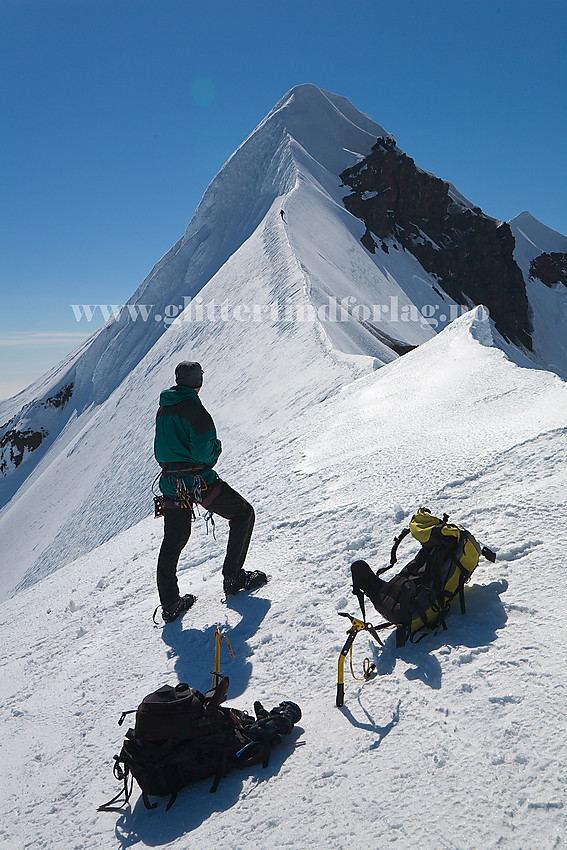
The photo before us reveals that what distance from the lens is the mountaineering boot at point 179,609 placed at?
15.0 ft

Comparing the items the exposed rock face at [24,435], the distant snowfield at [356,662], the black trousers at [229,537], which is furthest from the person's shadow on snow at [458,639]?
the exposed rock face at [24,435]

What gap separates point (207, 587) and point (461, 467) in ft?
8.56

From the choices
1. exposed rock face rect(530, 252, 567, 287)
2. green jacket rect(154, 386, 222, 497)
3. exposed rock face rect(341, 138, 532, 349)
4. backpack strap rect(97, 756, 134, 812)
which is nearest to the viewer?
backpack strap rect(97, 756, 134, 812)

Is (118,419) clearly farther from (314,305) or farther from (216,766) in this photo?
(216,766)

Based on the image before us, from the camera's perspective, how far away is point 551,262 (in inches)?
2950

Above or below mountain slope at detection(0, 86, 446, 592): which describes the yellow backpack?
below

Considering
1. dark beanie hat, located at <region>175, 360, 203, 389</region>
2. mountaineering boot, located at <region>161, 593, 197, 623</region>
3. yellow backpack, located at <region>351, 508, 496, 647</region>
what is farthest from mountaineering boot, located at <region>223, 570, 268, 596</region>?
dark beanie hat, located at <region>175, 360, 203, 389</region>

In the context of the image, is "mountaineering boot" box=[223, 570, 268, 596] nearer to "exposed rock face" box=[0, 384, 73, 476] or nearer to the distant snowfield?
the distant snowfield

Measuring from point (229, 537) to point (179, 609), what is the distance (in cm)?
76

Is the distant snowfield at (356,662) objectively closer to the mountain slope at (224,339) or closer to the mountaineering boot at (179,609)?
the mountaineering boot at (179,609)

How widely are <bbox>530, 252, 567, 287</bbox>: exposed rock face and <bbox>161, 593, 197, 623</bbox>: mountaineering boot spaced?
3113 inches

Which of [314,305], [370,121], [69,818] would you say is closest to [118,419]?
[314,305]

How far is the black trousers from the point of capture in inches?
179

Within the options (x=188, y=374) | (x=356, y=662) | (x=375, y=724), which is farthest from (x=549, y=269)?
(x=375, y=724)
